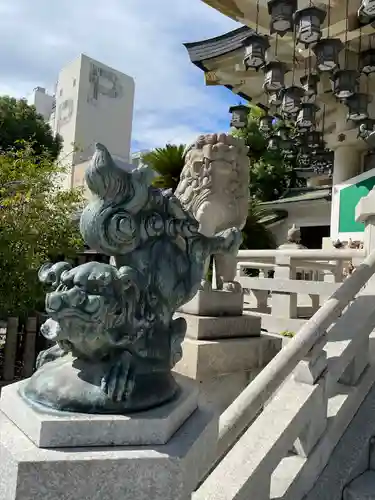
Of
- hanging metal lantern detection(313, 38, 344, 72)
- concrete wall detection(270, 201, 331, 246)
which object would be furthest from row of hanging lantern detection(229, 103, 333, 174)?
concrete wall detection(270, 201, 331, 246)

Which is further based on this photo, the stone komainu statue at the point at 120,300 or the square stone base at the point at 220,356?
the square stone base at the point at 220,356

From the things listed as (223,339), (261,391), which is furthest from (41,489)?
(223,339)

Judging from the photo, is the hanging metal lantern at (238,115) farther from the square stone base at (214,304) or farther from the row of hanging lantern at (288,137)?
the square stone base at (214,304)

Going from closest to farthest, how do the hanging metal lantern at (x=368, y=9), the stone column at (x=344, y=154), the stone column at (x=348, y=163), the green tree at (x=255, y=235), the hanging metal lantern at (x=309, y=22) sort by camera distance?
the hanging metal lantern at (x=368, y=9), the hanging metal lantern at (x=309, y=22), the stone column at (x=344, y=154), the stone column at (x=348, y=163), the green tree at (x=255, y=235)

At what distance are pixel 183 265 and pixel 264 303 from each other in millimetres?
4176

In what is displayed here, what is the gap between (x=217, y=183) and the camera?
367cm

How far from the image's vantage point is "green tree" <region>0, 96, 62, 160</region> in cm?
1828

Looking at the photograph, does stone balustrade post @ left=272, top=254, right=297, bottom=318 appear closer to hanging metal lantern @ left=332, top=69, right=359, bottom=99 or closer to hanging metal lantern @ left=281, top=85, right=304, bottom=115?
hanging metal lantern @ left=281, top=85, right=304, bottom=115

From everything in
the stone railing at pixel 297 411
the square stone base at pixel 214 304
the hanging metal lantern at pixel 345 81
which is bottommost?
the stone railing at pixel 297 411

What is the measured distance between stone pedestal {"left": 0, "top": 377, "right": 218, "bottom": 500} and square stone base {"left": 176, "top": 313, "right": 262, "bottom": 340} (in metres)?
1.75

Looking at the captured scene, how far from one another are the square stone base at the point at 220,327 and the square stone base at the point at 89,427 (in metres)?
1.73

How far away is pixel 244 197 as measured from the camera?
3.74 meters

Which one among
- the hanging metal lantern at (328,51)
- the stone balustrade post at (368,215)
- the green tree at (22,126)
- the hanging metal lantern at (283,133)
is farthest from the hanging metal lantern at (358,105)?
the green tree at (22,126)

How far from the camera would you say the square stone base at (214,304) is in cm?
299
